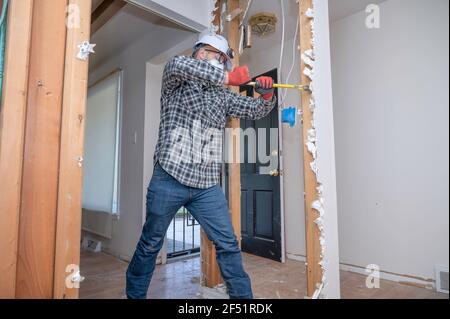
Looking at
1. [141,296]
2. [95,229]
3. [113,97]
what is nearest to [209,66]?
[141,296]

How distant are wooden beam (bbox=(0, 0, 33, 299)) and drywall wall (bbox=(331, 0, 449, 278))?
6.23ft

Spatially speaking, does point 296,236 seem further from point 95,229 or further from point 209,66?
point 95,229

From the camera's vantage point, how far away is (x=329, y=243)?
4.45 feet

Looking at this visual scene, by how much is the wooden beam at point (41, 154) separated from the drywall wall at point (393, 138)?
5.98ft

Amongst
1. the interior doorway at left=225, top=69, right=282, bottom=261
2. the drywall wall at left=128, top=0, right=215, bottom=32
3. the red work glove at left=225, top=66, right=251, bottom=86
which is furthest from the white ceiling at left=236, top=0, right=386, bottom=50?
the red work glove at left=225, top=66, right=251, bottom=86

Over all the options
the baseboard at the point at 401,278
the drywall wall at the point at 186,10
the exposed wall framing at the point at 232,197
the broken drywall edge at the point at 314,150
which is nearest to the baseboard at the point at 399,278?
the baseboard at the point at 401,278

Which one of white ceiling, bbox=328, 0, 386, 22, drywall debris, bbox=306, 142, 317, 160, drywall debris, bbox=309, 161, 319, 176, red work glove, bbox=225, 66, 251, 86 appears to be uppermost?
white ceiling, bbox=328, 0, 386, 22

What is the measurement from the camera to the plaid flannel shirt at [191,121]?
1307 mm

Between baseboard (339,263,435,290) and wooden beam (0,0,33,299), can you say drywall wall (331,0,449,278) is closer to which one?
baseboard (339,263,435,290)

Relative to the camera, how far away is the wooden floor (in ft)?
5.77

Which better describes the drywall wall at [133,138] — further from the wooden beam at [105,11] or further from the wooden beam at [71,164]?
the wooden beam at [71,164]

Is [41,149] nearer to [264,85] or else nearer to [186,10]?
[264,85]

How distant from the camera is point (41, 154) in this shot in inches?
43.8
